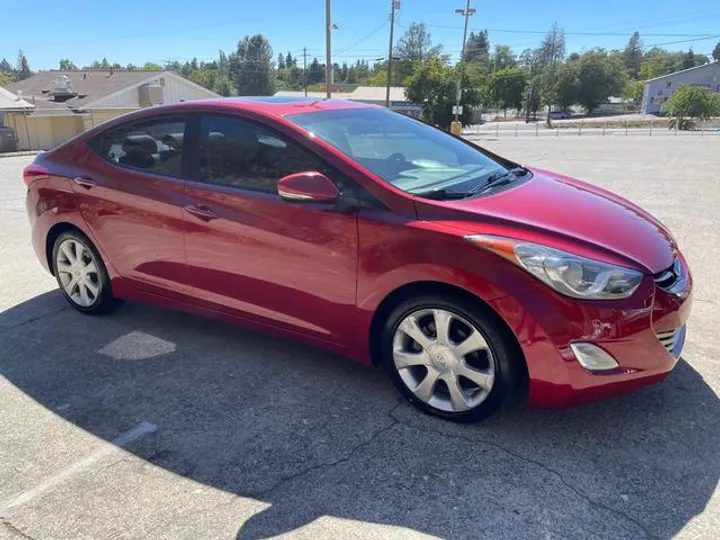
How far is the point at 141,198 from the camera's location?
12.2ft

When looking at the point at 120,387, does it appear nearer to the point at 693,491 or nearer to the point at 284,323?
the point at 284,323

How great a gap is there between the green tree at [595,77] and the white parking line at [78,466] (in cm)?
9187

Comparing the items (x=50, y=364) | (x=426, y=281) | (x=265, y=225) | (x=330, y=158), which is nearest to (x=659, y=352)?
(x=426, y=281)

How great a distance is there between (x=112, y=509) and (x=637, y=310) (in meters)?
2.40

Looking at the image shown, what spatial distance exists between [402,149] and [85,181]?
2.26 m

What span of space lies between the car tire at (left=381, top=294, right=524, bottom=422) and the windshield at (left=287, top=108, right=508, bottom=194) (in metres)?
0.68

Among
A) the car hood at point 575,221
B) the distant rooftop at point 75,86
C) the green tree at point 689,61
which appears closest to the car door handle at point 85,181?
the car hood at point 575,221

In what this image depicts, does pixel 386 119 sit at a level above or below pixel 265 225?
Answer: above

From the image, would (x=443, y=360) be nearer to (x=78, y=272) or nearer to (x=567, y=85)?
(x=78, y=272)

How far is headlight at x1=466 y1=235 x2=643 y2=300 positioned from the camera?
2.51m

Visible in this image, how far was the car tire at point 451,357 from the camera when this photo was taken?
8.76 ft

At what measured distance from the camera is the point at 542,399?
105 inches

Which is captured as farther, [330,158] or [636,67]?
[636,67]

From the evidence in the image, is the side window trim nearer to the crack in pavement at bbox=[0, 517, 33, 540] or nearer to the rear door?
the rear door
